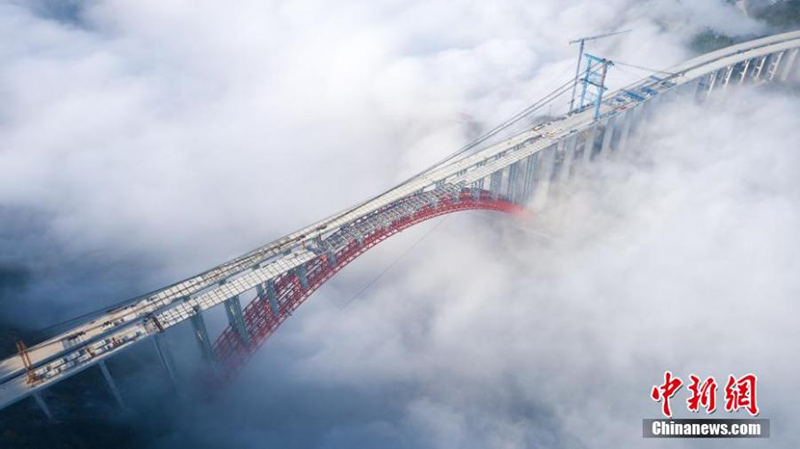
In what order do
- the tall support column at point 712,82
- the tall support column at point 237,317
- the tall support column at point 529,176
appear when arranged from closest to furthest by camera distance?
the tall support column at point 237,317, the tall support column at point 529,176, the tall support column at point 712,82

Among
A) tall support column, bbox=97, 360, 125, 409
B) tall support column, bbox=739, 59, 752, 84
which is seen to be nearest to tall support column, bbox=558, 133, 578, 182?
tall support column, bbox=739, 59, 752, 84

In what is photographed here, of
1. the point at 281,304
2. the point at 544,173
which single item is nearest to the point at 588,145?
the point at 544,173

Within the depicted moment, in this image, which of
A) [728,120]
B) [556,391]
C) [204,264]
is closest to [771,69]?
[728,120]

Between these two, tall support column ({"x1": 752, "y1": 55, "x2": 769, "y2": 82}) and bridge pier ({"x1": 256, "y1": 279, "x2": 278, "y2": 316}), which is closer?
bridge pier ({"x1": 256, "y1": 279, "x2": 278, "y2": 316})

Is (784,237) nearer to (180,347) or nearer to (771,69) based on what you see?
(771,69)

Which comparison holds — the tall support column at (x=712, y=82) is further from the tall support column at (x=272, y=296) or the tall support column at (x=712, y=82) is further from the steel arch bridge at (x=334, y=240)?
the tall support column at (x=272, y=296)

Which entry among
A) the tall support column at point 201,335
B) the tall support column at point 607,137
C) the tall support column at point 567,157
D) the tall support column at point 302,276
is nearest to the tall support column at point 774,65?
the tall support column at point 607,137

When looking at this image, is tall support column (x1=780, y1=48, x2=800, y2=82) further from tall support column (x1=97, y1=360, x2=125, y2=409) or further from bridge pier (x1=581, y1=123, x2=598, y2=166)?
tall support column (x1=97, y1=360, x2=125, y2=409)
